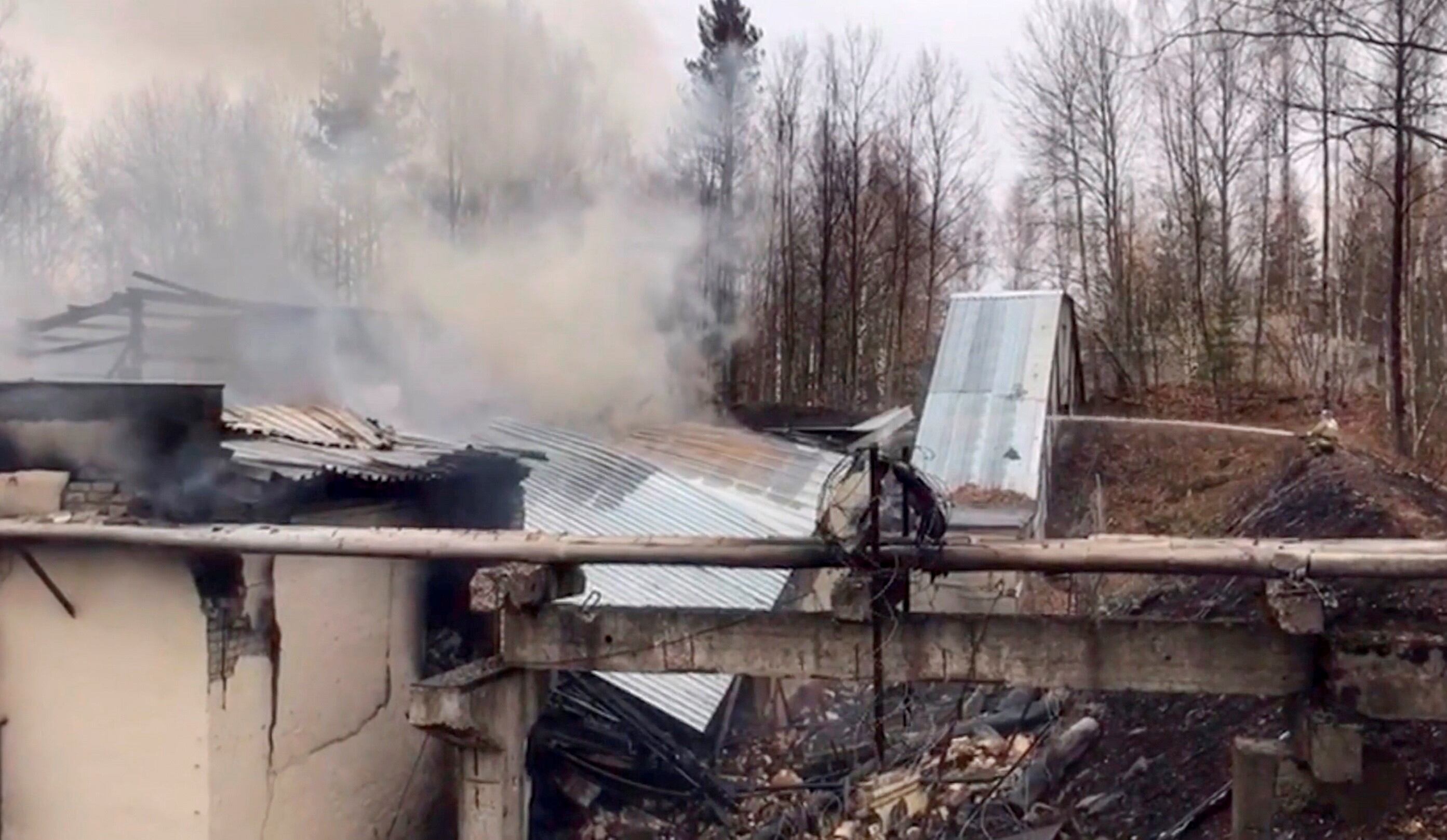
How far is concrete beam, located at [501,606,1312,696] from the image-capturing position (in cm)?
526

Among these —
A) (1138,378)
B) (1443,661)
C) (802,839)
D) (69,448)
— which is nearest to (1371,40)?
(1443,661)

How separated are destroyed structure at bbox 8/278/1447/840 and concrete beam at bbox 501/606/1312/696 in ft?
0.05

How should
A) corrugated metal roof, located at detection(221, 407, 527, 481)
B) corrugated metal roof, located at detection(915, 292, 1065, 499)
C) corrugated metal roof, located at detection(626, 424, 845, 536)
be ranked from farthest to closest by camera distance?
corrugated metal roof, located at detection(915, 292, 1065, 499) → corrugated metal roof, located at detection(626, 424, 845, 536) → corrugated metal roof, located at detection(221, 407, 527, 481)

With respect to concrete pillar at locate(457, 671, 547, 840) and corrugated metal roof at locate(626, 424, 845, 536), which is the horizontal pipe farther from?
corrugated metal roof at locate(626, 424, 845, 536)

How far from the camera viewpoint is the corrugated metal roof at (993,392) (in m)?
14.9

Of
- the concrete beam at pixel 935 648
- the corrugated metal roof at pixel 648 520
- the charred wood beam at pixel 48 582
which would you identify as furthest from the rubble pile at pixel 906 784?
the charred wood beam at pixel 48 582

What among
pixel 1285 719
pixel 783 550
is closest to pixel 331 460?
pixel 783 550

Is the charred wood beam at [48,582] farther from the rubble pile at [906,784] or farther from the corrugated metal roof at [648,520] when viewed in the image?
the rubble pile at [906,784]

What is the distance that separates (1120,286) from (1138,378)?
235 cm

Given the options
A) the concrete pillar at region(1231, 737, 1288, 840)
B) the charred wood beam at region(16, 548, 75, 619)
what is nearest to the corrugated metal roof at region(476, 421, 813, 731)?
the charred wood beam at region(16, 548, 75, 619)

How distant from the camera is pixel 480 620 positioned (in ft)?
27.9

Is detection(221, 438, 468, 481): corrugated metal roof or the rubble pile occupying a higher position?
detection(221, 438, 468, 481): corrugated metal roof

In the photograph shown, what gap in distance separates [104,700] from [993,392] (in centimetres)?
1290

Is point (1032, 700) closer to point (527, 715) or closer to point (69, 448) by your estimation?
point (527, 715)
